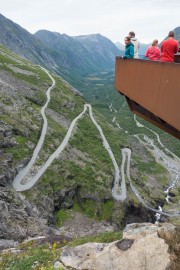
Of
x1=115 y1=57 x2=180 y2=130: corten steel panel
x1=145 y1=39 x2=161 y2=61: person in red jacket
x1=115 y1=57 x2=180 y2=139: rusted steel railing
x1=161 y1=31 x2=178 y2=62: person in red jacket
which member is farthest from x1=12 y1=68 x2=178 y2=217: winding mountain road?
x1=161 y1=31 x2=178 y2=62: person in red jacket

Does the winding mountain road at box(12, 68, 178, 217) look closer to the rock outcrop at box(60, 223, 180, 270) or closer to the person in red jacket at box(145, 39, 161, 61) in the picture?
the rock outcrop at box(60, 223, 180, 270)

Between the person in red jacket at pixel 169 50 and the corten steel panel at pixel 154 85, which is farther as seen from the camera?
the person in red jacket at pixel 169 50

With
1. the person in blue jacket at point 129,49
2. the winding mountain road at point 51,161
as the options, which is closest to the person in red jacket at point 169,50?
the person in blue jacket at point 129,49

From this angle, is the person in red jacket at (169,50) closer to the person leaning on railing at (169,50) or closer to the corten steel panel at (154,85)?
the person leaning on railing at (169,50)

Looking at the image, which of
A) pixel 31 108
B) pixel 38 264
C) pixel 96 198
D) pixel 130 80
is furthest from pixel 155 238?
pixel 31 108

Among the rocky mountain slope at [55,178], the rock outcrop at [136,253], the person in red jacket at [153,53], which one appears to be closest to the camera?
the person in red jacket at [153,53]
